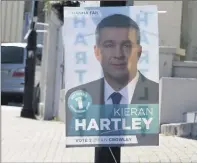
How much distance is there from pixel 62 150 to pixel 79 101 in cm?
318

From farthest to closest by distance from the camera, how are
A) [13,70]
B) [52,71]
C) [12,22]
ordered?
[12,22]
[13,70]
[52,71]

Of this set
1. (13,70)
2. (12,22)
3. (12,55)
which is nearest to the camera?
(13,70)

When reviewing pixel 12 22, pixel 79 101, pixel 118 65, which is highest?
pixel 12 22

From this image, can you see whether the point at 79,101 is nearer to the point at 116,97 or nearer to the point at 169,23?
the point at 116,97

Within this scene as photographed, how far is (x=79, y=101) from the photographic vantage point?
493 centimetres

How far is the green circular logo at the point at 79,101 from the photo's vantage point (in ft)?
16.1

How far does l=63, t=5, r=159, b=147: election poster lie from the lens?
4.92 metres

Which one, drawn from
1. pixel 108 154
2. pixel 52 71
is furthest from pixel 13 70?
pixel 108 154

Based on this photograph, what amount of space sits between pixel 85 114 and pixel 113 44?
70 cm

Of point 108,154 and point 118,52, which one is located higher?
point 118,52

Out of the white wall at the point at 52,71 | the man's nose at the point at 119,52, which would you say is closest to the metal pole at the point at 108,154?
the man's nose at the point at 119,52

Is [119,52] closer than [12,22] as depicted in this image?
Yes

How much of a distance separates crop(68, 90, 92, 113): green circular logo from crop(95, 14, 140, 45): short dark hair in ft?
1.64

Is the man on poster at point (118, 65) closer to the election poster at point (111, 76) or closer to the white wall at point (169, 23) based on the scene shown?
the election poster at point (111, 76)
